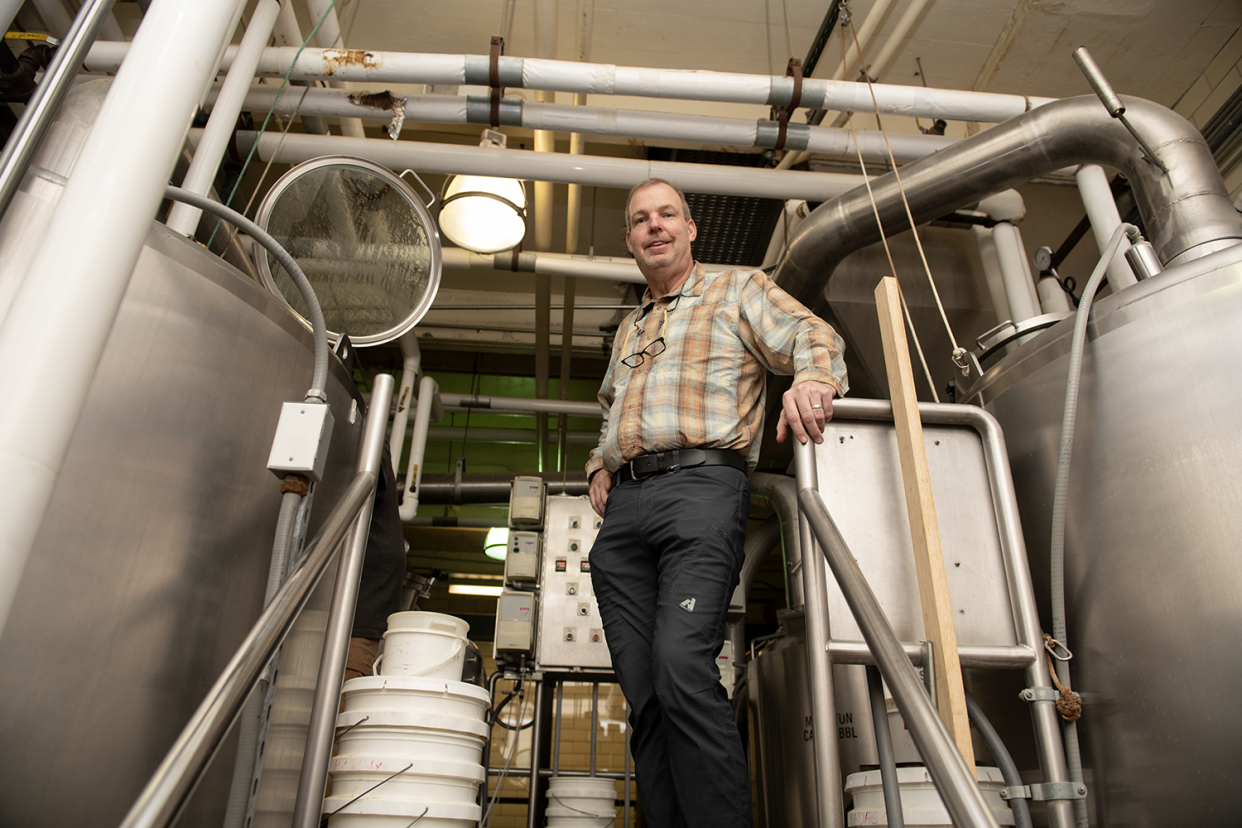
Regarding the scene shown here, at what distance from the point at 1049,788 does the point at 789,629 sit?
233 cm

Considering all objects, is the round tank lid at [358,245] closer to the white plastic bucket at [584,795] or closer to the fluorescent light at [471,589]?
the white plastic bucket at [584,795]

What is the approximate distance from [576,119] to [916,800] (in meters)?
2.48

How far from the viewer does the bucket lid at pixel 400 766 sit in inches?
61.0

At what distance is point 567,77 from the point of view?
8.89 feet

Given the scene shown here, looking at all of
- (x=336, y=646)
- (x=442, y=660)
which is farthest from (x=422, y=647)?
(x=336, y=646)

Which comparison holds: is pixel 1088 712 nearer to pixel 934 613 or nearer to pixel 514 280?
pixel 934 613

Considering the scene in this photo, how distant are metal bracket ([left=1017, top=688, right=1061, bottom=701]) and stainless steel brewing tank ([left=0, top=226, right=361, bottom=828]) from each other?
1342mm

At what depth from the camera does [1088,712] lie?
57.4 inches

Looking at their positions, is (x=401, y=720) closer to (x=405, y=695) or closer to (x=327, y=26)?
(x=405, y=695)

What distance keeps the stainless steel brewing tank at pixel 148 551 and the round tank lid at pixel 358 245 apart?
25.7 inches

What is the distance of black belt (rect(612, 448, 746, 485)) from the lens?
1657 millimetres

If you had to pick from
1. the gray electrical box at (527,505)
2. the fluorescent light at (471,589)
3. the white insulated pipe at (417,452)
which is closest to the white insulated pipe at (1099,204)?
the gray electrical box at (527,505)

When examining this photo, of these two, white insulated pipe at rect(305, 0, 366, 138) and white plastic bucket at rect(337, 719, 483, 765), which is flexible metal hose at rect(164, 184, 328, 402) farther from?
white insulated pipe at rect(305, 0, 366, 138)

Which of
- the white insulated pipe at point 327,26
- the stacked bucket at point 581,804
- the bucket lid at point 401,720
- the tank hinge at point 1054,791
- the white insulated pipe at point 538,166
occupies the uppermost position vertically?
the white insulated pipe at point 327,26
